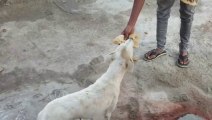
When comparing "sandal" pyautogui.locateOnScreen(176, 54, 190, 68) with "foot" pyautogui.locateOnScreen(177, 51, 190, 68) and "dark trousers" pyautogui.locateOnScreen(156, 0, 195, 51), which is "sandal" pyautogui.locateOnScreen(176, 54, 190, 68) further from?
"dark trousers" pyautogui.locateOnScreen(156, 0, 195, 51)

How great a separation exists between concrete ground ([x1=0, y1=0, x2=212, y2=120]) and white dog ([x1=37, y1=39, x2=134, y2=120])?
0.80m

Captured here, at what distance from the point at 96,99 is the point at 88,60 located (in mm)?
1814

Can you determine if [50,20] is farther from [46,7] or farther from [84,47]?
[84,47]

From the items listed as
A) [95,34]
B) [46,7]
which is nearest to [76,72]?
[95,34]

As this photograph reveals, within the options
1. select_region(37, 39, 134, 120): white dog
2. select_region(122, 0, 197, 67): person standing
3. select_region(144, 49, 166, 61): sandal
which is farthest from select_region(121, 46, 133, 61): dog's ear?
select_region(144, 49, 166, 61): sandal

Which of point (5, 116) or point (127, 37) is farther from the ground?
point (127, 37)

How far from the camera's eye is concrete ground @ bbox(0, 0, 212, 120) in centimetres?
477

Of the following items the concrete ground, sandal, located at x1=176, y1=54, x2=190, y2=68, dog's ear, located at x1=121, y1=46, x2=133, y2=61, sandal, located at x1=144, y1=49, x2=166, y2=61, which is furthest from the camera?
sandal, located at x1=144, y1=49, x2=166, y2=61

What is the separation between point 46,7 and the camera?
22.0 ft

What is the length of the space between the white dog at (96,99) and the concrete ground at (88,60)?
0.80 meters

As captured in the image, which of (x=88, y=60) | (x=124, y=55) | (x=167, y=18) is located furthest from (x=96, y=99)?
(x=167, y=18)

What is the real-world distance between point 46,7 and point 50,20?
0.43 meters

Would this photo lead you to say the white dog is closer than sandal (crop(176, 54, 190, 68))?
Yes

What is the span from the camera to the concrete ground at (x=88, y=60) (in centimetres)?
477
